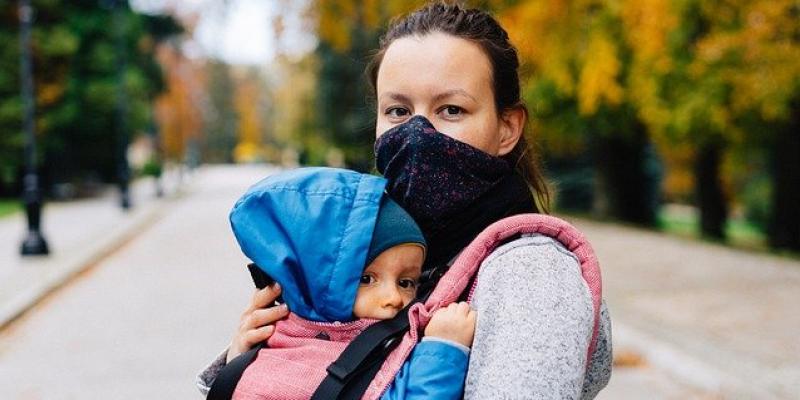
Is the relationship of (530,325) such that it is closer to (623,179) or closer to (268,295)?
(268,295)

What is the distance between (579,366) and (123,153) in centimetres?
2738

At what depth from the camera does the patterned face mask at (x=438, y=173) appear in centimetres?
171

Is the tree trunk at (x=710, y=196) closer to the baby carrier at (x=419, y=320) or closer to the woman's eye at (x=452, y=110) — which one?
the woman's eye at (x=452, y=110)

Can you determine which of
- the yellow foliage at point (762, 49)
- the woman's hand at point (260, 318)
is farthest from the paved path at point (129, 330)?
the yellow foliage at point (762, 49)

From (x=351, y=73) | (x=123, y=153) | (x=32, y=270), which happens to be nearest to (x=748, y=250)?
(x=32, y=270)

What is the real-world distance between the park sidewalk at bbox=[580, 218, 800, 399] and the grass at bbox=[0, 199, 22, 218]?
18.7m

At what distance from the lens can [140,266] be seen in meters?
13.8

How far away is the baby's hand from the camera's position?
1.47 m

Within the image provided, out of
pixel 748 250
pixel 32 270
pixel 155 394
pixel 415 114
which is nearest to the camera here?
pixel 415 114

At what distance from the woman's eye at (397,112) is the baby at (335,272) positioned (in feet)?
0.80

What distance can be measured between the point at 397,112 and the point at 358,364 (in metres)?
0.55

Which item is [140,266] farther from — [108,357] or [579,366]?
[579,366]

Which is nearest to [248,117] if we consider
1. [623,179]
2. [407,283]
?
[623,179]

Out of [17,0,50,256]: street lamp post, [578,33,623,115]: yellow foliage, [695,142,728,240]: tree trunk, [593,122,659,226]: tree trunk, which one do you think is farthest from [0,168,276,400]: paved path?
[593,122,659,226]: tree trunk
